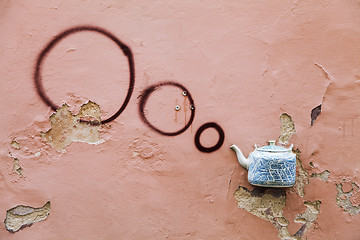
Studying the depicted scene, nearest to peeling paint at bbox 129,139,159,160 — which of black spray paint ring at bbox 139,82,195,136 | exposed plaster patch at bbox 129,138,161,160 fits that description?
exposed plaster patch at bbox 129,138,161,160

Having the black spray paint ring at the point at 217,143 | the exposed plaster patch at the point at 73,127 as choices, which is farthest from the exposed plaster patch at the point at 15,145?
the black spray paint ring at the point at 217,143

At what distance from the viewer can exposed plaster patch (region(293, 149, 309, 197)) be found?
2523 mm

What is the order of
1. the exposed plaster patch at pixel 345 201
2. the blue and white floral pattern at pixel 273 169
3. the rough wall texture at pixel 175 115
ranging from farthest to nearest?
the exposed plaster patch at pixel 345 201, the rough wall texture at pixel 175 115, the blue and white floral pattern at pixel 273 169

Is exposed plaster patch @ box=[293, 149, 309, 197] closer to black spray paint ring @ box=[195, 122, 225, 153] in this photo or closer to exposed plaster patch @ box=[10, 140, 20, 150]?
black spray paint ring @ box=[195, 122, 225, 153]

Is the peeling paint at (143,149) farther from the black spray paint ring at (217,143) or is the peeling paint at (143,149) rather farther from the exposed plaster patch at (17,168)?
the exposed plaster patch at (17,168)

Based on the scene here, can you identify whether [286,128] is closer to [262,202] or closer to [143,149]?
[262,202]

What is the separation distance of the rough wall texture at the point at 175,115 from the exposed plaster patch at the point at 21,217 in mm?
13

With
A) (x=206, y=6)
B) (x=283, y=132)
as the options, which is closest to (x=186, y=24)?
(x=206, y=6)

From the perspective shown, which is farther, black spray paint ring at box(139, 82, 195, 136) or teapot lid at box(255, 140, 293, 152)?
black spray paint ring at box(139, 82, 195, 136)

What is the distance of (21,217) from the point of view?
2396 mm

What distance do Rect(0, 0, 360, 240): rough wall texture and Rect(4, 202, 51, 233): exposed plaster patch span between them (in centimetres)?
1

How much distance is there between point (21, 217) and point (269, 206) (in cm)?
148

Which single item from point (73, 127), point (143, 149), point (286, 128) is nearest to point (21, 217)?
point (73, 127)

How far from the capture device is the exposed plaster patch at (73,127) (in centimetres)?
245
